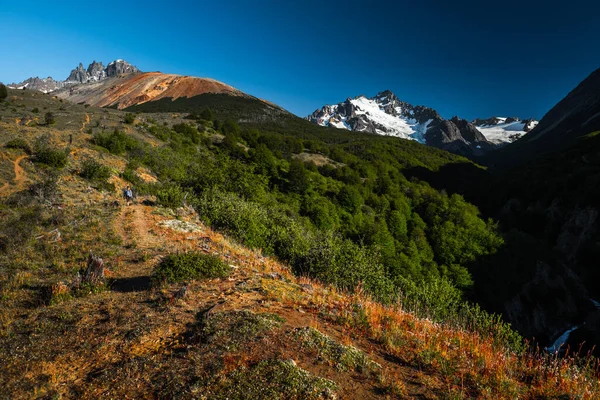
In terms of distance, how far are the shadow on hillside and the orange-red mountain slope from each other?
7072 inches

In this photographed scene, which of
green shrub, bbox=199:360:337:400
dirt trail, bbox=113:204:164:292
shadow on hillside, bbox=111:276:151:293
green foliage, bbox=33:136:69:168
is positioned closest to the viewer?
green shrub, bbox=199:360:337:400

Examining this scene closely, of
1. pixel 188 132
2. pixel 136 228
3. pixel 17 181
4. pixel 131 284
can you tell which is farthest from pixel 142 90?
pixel 131 284

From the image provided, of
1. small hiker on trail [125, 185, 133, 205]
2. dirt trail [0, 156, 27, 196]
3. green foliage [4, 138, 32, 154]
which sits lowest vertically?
small hiker on trail [125, 185, 133, 205]

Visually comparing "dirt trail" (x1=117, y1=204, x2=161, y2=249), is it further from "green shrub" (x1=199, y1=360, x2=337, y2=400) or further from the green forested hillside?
"green shrub" (x1=199, y1=360, x2=337, y2=400)

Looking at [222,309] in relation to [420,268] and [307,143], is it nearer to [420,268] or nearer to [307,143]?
[420,268]

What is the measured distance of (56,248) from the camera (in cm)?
1384

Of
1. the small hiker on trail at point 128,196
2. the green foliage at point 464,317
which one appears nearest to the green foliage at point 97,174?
the small hiker on trail at point 128,196

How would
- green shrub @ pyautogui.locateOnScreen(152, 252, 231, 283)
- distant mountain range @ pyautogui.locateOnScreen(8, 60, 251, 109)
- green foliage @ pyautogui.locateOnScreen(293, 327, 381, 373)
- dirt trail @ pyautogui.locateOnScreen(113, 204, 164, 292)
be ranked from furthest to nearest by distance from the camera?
distant mountain range @ pyautogui.locateOnScreen(8, 60, 251, 109)
dirt trail @ pyautogui.locateOnScreen(113, 204, 164, 292)
green shrub @ pyautogui.locateOnScreen(152, 252, 231, 283)
green foliage @ pyautogui.locateOnScreen(293, 327, 381, 373)

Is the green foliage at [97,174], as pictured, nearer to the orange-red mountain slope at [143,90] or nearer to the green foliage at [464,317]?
the green foliage at [464,317]

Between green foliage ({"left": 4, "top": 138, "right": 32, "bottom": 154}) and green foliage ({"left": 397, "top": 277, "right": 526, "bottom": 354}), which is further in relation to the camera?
green foliage ({"left": 4, "top": 138, "right": 32, "bottom": 154})

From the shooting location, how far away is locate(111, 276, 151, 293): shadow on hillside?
10109 mm

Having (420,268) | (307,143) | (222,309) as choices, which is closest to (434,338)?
(222,309)

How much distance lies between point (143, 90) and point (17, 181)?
182 meters

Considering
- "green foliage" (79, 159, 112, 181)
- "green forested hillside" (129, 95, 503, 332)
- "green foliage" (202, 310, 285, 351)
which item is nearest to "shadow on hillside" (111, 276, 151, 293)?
"green foliage" (202, 310, 285, 351)
